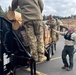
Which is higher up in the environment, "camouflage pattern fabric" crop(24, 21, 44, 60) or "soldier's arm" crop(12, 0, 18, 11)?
Answer: "soldier's arm" crop(12, 0, 18, 11)

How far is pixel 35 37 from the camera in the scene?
6348mm

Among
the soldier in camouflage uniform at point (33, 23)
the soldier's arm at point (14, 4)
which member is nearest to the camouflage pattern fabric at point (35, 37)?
the soldier in camouflage uniform at point (33, 23)

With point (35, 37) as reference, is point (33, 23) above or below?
above

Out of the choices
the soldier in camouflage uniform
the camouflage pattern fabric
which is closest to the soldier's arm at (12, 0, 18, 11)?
the soldier in camouflage uniform

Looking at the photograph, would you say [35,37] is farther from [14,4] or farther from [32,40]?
[14,4]

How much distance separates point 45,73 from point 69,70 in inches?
39.9

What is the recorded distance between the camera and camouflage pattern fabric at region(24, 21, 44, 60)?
623cm

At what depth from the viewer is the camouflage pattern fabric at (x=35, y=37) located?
6227 mm

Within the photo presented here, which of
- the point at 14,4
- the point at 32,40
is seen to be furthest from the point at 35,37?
the point at 14,4

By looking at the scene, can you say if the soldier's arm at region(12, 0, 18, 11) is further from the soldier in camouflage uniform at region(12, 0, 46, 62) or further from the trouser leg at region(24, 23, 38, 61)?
the trouser leg at region(24, 23, 38, 61)

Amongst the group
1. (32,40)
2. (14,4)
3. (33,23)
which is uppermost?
(14,4)

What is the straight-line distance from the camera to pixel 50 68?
29.2ft

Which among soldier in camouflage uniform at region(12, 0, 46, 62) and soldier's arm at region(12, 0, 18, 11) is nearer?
soldier in camouflage uniform at region(12, 0, 46, 62)

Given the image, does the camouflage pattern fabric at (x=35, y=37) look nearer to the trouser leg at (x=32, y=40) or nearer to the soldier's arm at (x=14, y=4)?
the trouser leg at (x=32, y=40)
